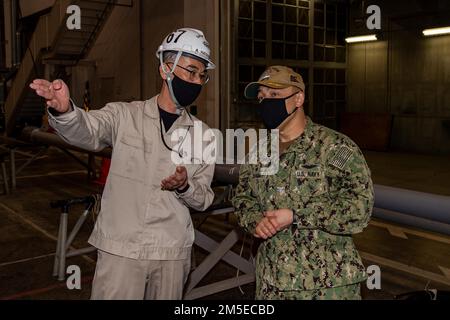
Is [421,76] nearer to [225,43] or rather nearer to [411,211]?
[225,43]

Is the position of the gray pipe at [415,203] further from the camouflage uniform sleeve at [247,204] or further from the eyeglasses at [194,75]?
the eyeglasses at [194,75]

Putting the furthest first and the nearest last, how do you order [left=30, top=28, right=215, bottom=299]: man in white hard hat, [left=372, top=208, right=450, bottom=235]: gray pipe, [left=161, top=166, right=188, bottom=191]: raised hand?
[left=372, top=208, right=450, bottom=235]: gray pipe → [left=30, top=28, right=215, bottom=299]: man in white hard hat → [left=161, top=166, right=188, bottom=191]: raised hand

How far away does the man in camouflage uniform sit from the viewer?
7.29 feet

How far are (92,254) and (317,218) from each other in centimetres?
A: 439

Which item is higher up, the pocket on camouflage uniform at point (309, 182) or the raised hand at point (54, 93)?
the raised hand at point (54, 93)

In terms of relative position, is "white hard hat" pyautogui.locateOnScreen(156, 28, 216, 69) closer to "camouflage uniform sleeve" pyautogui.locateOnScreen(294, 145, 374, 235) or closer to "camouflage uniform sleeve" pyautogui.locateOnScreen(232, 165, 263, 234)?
"camouflage uniform sleeve" pyautogui.locateOnScreen(232, 165, 263, 234)

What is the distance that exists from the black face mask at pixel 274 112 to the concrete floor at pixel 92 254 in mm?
2354

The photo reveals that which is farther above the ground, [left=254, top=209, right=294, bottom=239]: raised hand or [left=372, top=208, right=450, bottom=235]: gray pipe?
[left=254, top=209, right=294, bottom=239]: raised hand

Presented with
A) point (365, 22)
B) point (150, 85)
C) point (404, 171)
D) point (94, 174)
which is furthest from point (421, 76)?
point (94, 174)

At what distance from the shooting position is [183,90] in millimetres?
2596

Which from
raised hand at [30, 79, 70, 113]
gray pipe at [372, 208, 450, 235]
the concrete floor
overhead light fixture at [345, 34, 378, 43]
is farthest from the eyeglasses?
overhead light fixture at [345, 34, 378, 43]

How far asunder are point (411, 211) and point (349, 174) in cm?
99

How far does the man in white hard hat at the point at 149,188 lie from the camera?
8.02 feet

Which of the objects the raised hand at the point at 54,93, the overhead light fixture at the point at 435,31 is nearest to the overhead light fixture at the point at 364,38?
the overhead light fixture at the point at 435,31
